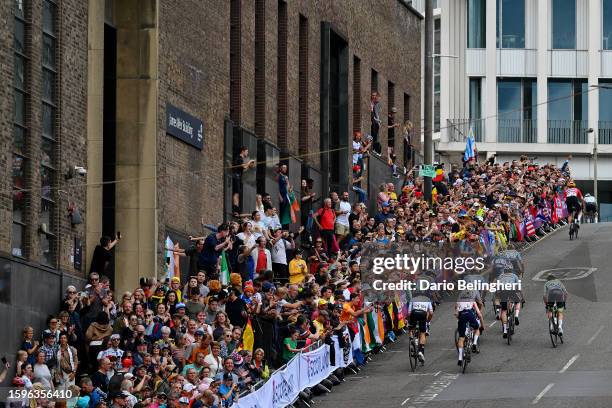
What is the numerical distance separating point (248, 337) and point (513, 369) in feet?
19.5

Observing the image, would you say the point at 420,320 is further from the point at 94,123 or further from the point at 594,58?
the point at 594,58

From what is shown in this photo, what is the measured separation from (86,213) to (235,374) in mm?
6337

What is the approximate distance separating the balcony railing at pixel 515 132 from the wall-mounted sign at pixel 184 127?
5068 cm

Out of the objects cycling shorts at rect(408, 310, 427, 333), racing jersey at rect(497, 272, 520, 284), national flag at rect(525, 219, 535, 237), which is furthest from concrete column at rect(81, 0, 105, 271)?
national flag at rect(525, 219, 535, 237)

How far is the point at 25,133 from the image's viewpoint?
31.8 meters

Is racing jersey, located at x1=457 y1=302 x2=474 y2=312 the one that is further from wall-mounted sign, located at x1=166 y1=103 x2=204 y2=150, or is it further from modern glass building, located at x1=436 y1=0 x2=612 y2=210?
modern glass building, located at x1=436 y1=0 x2=612 y2=210

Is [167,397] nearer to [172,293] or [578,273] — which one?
[172,293]

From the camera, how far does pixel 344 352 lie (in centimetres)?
3588

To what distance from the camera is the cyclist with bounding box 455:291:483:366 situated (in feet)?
117

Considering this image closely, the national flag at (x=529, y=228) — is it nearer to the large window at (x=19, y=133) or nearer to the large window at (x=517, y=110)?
the large window at (x=19, y=133)

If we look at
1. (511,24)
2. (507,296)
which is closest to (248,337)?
(507,296)

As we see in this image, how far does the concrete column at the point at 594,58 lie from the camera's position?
3536 inches

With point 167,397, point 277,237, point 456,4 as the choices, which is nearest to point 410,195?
point 277,237

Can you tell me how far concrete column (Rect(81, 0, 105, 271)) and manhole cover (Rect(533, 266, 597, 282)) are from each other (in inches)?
651
